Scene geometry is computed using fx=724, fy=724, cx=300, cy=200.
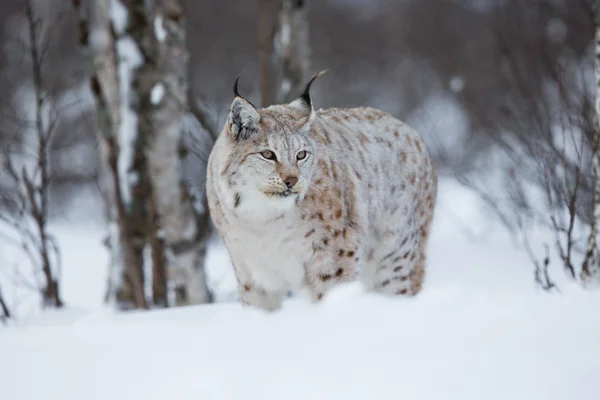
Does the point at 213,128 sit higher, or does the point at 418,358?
the point at 213,128

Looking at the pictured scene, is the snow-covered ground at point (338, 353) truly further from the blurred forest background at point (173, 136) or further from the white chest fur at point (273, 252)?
the blurred forest background at point (173, 136)

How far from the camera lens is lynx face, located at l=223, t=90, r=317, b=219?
3.68 meters

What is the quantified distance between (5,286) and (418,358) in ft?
23.4

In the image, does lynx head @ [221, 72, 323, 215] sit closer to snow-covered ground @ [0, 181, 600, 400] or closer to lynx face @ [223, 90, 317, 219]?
lynx face @ [223, 90, 317, 219]

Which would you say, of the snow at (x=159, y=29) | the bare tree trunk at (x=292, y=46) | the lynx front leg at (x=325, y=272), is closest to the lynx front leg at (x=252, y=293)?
the lynx front leg at (x=325, y=272)

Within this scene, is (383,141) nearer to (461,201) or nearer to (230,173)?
(230,173)

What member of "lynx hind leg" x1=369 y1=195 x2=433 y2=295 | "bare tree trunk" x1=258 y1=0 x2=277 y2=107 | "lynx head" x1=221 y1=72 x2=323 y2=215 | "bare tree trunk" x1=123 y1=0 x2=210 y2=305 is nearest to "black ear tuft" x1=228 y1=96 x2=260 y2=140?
"lynx head" x1=221 y1=72 x2=323 y2=215

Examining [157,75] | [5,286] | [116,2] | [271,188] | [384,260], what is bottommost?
[5,286]

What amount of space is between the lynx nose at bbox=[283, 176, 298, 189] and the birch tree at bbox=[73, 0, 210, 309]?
209 cm

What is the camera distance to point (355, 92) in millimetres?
19344

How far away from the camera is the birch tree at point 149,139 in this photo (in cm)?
551

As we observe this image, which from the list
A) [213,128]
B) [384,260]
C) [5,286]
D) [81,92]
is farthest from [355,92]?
[384,260]

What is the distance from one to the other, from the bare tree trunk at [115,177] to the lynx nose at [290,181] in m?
2.29

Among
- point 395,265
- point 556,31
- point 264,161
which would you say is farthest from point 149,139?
point 556,31
